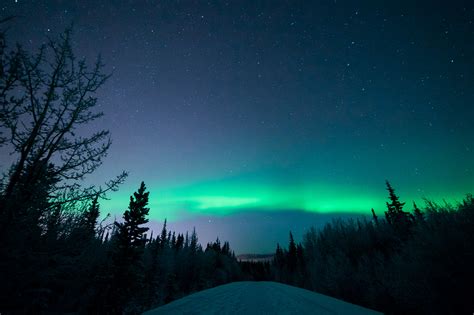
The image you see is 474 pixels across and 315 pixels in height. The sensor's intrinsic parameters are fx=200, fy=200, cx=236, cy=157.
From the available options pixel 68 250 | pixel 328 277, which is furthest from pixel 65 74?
pixel 328 277

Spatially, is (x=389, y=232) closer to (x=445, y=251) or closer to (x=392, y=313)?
(x=392, y=313)

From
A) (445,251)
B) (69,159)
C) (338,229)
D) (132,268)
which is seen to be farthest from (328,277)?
(132,268)

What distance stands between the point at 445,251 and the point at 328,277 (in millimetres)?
10260

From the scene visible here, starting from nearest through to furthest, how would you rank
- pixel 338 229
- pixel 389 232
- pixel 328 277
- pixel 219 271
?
pixel 328 277
pixel 389 232
pixel 338 229
pixel 219 271

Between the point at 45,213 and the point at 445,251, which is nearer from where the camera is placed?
the point at 45,213

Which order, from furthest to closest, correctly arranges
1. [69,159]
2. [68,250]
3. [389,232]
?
[389,232]
[69,159]
[68,250]

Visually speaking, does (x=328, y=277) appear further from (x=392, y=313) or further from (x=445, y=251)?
(x=445, y=251)

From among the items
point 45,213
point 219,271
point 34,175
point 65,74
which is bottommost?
point 219,271

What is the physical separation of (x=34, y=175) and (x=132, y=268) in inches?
694

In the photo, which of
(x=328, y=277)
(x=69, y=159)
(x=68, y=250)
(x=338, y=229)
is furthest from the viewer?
(x=338, y=229)

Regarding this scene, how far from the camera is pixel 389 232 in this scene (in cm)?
1579

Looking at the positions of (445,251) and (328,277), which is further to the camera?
(328,277)

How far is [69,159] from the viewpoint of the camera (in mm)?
6305

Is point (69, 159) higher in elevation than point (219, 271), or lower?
higher
